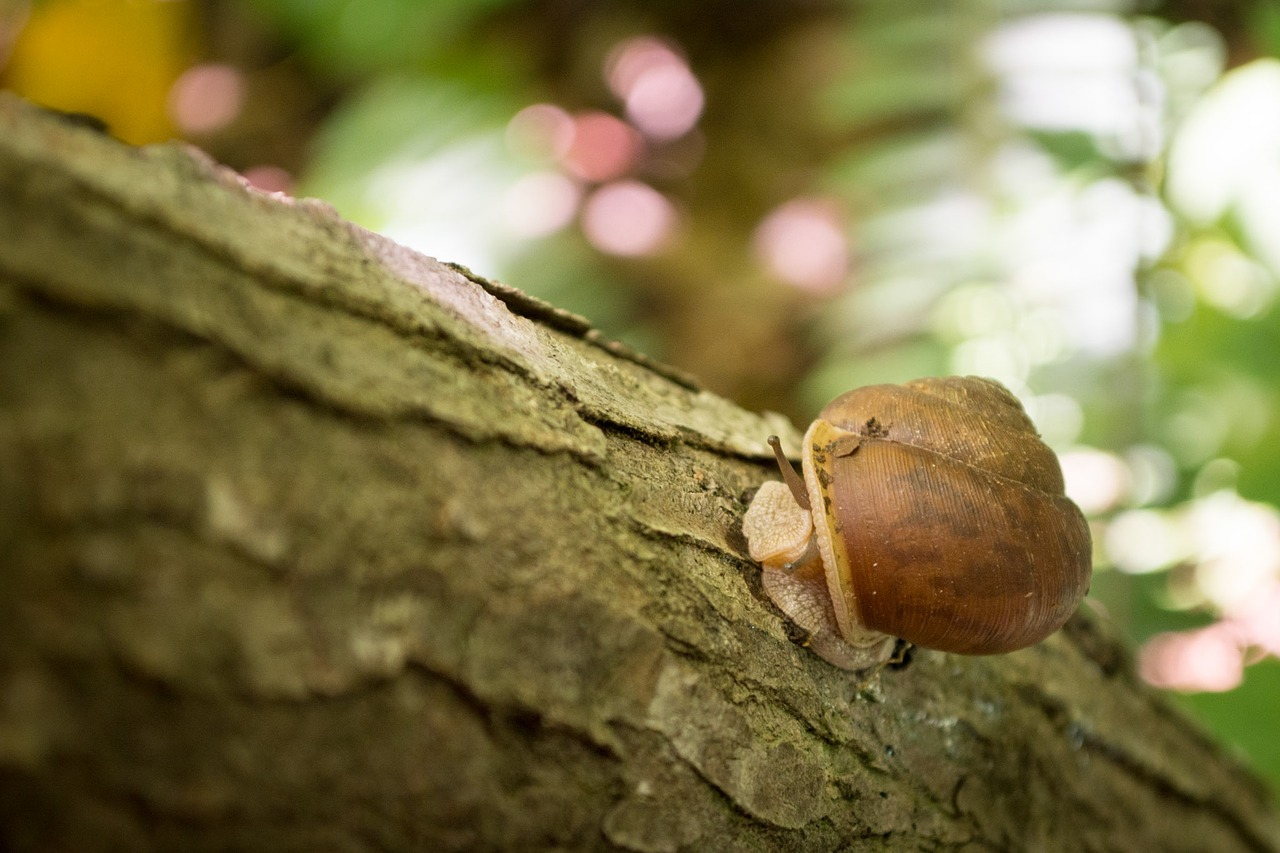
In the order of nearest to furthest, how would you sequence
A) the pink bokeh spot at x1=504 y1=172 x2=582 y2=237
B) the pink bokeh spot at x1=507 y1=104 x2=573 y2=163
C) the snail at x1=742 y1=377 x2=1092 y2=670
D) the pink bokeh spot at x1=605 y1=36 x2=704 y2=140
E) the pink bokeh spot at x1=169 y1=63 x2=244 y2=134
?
1. the snail at x1=742 y1=377 x2=1092 y2=670
2. the pink bokeh spot at x1=504 y1=172 x2=582 y2=237
3. the pink bokeh spot at x1=507 y1=104 x2=573 y2=163
4. the pink bokeh spot at x1=169 y1=63 x2=244 y2=134
5. the pink bokeh spot at x1=605 y1=36 x2=704 y2=140

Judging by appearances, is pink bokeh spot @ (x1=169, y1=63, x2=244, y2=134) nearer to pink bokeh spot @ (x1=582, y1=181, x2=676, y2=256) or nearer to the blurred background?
the blurred background

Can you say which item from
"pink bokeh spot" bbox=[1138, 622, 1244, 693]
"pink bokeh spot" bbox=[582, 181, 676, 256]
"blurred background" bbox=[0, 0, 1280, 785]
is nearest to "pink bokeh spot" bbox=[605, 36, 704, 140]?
"blurred background" bbox=[0, 0, 1280, 785]

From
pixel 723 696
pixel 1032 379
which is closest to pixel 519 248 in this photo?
pixel 1032 379

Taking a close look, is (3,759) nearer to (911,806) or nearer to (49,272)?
(49,272)

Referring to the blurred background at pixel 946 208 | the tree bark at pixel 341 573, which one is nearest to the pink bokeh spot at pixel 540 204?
the blurred background at pixel 946 208

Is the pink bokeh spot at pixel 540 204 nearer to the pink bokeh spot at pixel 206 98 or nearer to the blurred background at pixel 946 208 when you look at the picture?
the blurred background at pixel 946 208

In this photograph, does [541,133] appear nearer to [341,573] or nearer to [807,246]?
[807,246]
